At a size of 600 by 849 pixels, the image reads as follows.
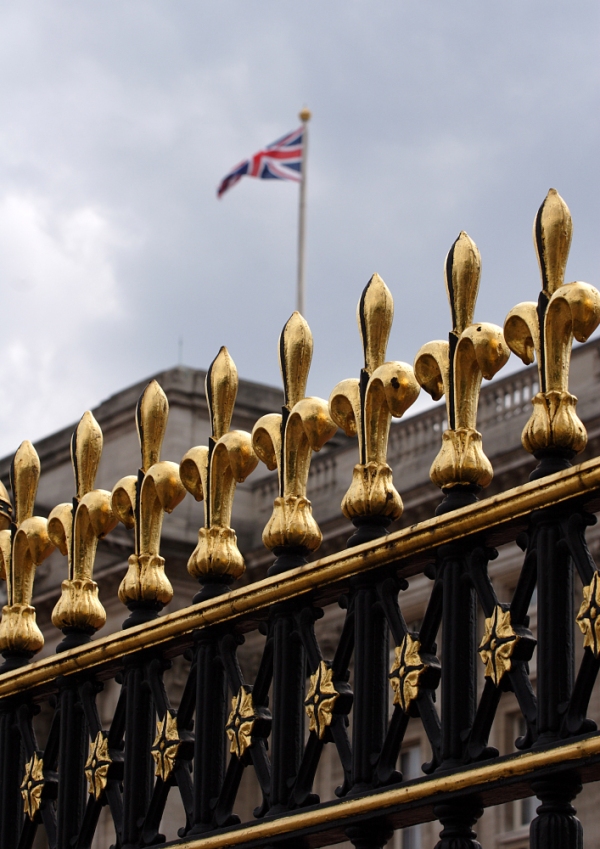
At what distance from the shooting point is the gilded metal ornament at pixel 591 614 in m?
4.64

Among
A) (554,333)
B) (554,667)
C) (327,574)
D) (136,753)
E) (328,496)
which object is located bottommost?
(554,667)

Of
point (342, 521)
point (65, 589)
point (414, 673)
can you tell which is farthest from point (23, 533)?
point (342, 521)

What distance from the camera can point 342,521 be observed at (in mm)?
37656

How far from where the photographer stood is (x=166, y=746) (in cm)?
593

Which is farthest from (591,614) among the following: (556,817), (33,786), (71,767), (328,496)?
(328,496)

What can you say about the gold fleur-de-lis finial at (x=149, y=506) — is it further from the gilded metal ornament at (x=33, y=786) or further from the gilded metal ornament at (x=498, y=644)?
the gilded metal ornament at (x=498, y=644)

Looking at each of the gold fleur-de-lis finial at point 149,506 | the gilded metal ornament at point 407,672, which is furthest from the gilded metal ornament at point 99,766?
the gilded metal ornament at point 407,672

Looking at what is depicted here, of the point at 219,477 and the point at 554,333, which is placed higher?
the point at 219,477

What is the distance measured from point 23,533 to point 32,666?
0.49 m

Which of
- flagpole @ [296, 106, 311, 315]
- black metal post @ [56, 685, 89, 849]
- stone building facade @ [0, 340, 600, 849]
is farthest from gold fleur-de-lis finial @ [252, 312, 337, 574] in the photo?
flagpole @ [296, 106, 311, 315]

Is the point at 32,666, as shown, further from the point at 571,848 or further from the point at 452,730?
the point at 571,848

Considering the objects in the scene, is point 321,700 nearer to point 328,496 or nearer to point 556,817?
point 556,817

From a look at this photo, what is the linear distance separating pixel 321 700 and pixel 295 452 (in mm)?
751

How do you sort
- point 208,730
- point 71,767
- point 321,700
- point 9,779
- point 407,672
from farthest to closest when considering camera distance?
point 9,779, point 71,767, point 208,730, point 321,700, point 407,672
